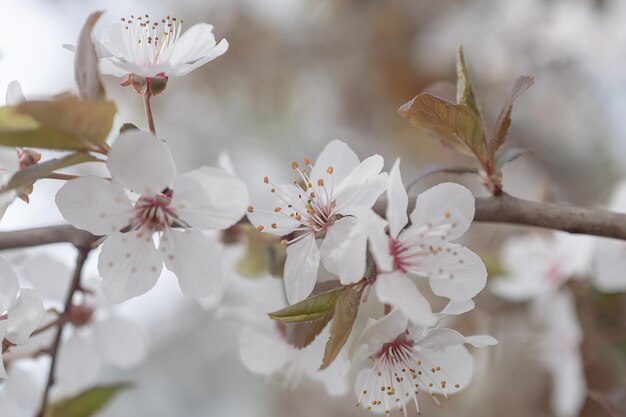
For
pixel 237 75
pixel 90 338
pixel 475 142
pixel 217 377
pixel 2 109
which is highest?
pixel 2 109

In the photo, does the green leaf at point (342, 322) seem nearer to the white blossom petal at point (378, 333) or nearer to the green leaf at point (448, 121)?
the white blossom petal at point (378, 333)

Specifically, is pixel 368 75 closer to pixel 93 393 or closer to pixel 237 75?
pixel 237 75

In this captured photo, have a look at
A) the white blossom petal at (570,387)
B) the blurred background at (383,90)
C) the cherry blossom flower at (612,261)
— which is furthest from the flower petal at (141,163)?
the blurred background at (383,90)

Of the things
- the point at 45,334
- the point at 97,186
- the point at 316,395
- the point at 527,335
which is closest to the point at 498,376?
the point at 316,395

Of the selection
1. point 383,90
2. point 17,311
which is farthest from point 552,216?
point 383,90

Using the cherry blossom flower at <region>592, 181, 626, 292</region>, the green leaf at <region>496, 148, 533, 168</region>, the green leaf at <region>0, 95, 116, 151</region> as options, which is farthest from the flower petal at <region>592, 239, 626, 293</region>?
the green leaf at <region>0, 95, 116, 151</region>

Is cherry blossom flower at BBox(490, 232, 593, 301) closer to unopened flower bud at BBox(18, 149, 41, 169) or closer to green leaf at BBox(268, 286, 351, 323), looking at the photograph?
green leaf at BBox(268, 286, 351, 323)

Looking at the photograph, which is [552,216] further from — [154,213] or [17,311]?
[17,311]
